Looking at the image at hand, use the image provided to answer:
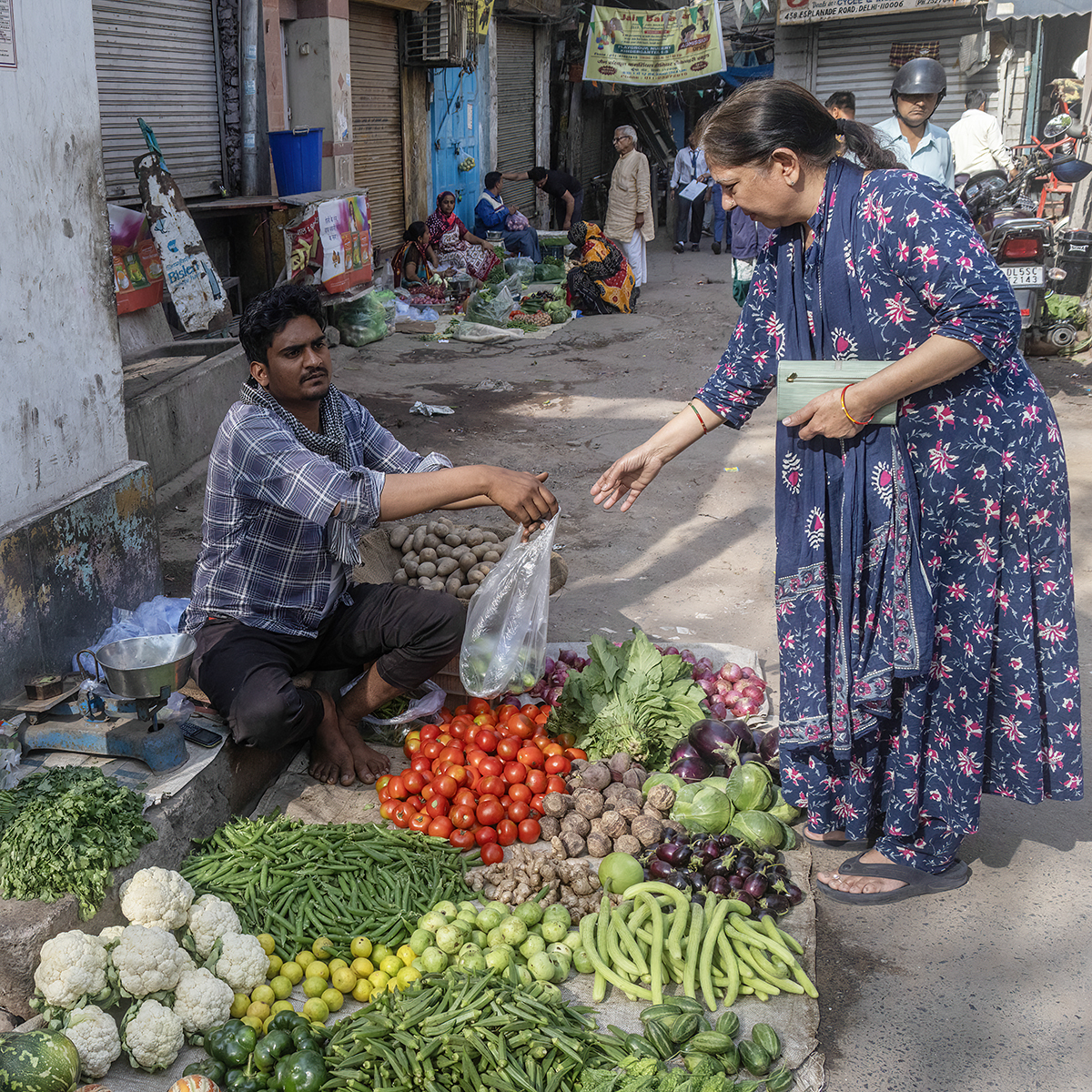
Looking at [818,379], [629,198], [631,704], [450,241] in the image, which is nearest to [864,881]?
[631,704]

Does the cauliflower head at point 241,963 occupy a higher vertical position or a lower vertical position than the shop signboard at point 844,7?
lower

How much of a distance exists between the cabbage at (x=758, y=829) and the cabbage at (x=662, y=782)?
22 cm

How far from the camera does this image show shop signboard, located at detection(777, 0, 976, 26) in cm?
1620

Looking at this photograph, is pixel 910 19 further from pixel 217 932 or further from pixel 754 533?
pixel 217 932

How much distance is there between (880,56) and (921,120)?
13.2 m

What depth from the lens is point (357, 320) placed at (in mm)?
10312

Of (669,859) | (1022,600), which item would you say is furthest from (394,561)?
(1022,600)

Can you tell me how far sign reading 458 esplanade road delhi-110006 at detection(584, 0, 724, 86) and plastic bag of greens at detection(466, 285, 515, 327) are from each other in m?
7.64

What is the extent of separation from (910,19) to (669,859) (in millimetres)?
17756

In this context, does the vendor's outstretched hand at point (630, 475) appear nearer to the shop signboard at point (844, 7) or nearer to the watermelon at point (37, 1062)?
the watermelon at point (37, 1062)

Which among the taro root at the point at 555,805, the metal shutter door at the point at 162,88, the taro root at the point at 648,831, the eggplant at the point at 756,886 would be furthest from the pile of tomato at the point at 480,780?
the metal shutter door at the point at 162,88

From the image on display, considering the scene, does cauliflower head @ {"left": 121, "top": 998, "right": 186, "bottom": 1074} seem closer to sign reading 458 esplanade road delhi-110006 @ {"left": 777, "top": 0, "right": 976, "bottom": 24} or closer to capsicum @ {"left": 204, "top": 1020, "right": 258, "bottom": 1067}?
capsicum @ {"left": 204, "top": 1020, "right": 258, "bottom": 1067}

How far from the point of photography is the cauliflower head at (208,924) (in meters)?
2.57

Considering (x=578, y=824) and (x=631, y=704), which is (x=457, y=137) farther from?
(x=578, y=824)
